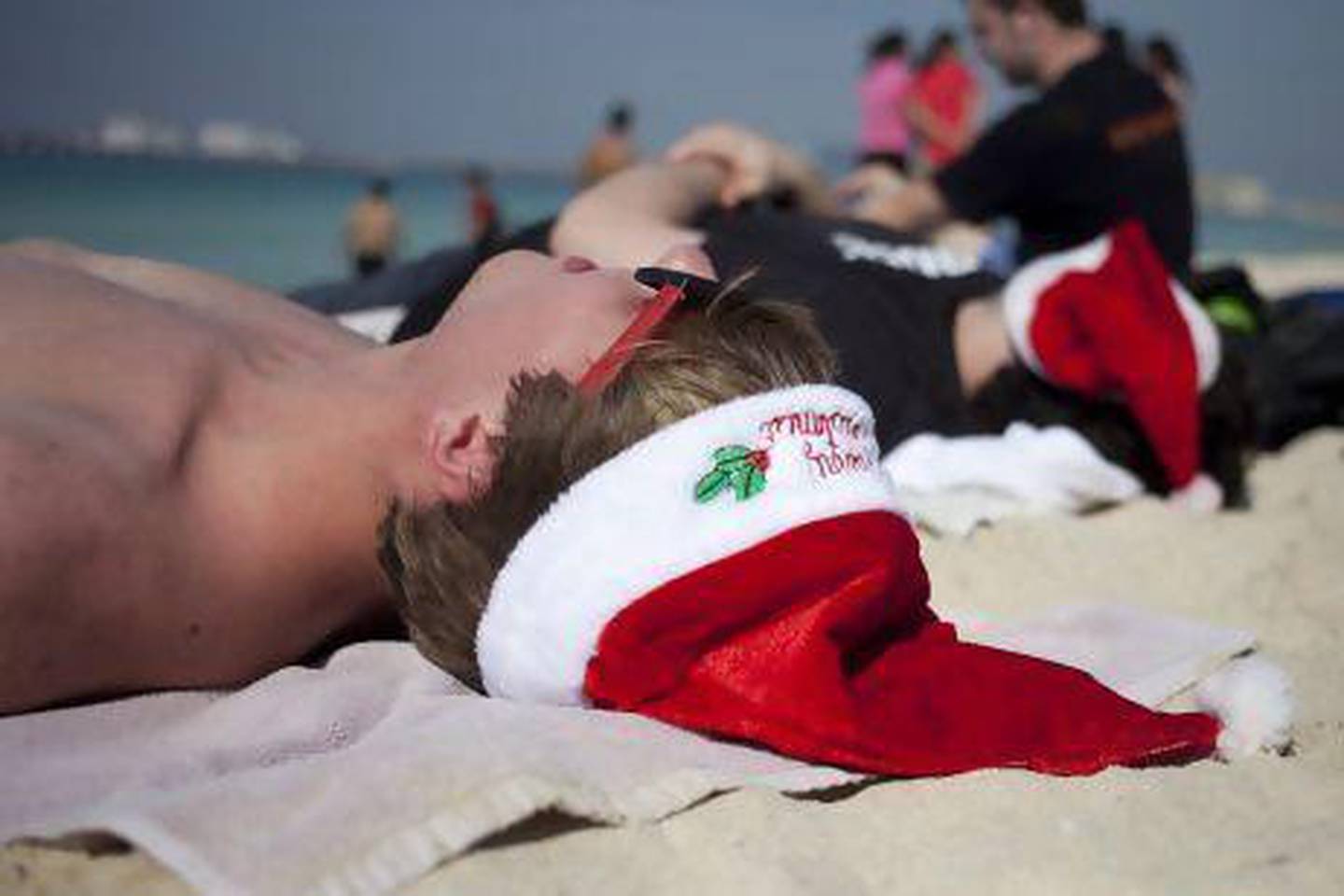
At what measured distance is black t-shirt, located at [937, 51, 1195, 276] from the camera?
13.9 ft

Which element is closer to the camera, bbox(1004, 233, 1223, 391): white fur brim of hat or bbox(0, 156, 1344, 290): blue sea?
bbox(1004, 233, 1223, 391): white fur brim of hat

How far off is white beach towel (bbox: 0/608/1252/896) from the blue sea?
33.4 feet

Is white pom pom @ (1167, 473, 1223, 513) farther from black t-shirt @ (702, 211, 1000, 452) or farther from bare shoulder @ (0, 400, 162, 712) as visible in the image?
bare shoulder @ (0, 400, 162, 712)

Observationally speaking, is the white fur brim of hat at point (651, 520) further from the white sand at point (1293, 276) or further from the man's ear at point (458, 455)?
the white sand at point (1293, 276)

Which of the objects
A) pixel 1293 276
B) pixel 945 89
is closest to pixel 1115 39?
pixel 945 89

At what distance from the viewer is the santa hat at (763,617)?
1.52 metres

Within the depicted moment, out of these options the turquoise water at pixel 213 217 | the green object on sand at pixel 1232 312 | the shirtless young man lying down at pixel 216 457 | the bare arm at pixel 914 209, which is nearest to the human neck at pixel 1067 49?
the bare arm at pixel 914 209

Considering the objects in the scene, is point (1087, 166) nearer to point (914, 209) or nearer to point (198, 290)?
point (914, 209)

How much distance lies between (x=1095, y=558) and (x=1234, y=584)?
0.27 meters

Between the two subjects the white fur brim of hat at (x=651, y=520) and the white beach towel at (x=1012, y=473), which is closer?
Answer: the white fur brim of hat at (x=651, y=520)

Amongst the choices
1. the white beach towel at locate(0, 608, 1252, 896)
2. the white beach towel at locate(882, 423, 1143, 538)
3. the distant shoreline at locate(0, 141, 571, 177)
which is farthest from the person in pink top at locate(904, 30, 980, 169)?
the distant shoreline at locate(0, 141, 571, 177)

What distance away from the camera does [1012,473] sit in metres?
2.96

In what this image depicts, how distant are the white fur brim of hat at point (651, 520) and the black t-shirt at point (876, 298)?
111 cm

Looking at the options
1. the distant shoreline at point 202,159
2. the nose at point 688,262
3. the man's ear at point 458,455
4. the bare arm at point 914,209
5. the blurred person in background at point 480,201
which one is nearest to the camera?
the man's ear at point 458,455
